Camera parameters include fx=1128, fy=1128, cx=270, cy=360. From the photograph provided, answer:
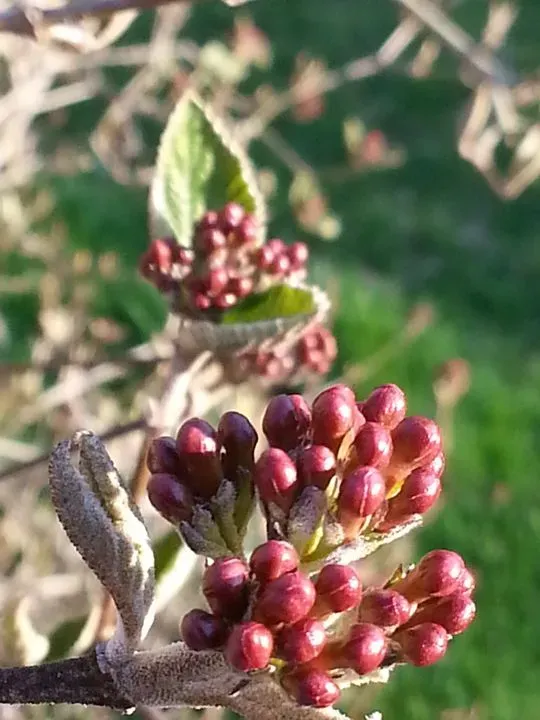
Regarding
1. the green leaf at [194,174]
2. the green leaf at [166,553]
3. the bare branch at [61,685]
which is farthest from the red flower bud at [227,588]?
the green leaf at [194,174]

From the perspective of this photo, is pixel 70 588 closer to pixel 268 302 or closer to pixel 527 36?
pixel 268 302

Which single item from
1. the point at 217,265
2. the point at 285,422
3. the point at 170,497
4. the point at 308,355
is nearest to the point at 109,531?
the point at 170,497

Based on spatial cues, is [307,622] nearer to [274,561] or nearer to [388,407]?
[274,561]

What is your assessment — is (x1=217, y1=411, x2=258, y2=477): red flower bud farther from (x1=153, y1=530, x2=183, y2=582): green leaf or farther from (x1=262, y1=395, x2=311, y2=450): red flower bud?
(x1=153, y1=530, x2=183, y2=582): green leaf

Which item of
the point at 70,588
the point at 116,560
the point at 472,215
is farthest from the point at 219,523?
the point at 472,215

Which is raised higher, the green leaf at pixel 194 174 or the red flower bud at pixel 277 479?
the green leaf at pixel 194 174

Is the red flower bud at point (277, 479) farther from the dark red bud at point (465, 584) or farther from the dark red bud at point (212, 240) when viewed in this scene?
the dark red bud at point (212, 240)

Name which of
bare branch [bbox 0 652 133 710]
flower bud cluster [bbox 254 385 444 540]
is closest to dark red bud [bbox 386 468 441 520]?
flower bud cluster [bbox 254 385 444 540]
